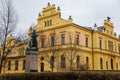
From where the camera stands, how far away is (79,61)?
45125 mm

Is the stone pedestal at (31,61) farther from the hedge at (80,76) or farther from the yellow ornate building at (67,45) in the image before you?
the yellow ornate building at (67,45)

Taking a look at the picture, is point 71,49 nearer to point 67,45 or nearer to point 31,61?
point 67,45

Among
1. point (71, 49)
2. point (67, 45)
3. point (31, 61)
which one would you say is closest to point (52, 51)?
point (67, 45)

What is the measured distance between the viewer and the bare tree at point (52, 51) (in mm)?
43569

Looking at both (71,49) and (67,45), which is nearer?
(71,49)

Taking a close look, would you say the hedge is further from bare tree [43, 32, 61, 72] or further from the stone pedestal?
bare tree [43, 32, 61, 72]

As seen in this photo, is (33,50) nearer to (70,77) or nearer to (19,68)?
(70,77)

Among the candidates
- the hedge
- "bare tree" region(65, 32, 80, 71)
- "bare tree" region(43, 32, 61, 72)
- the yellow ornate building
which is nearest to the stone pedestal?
the hedge

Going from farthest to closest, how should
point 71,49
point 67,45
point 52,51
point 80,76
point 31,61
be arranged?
point 52,51, point 67,45, point 71,49, point 31,61, point 80,76

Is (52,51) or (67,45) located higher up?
(67,45)

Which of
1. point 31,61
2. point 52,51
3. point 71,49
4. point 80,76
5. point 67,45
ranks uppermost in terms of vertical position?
point 67,45

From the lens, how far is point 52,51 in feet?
145

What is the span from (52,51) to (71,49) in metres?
4.07

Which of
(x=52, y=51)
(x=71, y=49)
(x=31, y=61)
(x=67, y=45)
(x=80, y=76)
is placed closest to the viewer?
(x=80, y=76)
